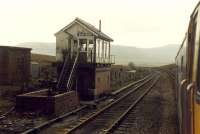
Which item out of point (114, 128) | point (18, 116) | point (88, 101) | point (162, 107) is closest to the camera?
point (114, 128)

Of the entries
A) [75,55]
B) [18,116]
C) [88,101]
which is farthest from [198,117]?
[75,55]

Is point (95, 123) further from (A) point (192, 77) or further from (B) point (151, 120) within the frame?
(A) point (192, 77)

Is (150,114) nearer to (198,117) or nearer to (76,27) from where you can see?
(76,27)

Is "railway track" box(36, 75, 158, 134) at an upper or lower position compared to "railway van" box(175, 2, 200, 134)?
lower

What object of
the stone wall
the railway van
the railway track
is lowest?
the railway track

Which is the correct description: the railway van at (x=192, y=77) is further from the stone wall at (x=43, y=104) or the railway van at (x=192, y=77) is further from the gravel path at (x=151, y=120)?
the stone wall at (x=43, y=104)

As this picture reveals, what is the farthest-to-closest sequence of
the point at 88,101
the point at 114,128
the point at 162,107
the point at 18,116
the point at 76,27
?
the point at 76,27 < the point at 88,101 < the point at 162,107 < the point at 18,116 < the point at 114,128

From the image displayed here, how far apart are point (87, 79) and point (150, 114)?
7.78m

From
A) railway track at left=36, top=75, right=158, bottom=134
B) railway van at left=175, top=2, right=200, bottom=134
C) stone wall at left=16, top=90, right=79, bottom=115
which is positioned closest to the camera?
railway van at left=175, top=2, right=200, bottom=134

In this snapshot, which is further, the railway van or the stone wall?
the stone wall

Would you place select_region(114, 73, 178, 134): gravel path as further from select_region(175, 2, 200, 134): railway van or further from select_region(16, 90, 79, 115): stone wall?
select_region(175, 2, 200, 134): railway van

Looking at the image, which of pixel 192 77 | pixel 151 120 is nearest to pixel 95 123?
pixel 151 120

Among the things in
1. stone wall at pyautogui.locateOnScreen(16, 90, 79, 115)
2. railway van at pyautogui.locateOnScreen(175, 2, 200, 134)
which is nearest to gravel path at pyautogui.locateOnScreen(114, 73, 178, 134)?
stone wall at pyautogui.locateOnScreen(16, 90, 79, 115)

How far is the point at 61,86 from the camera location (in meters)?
24.3
